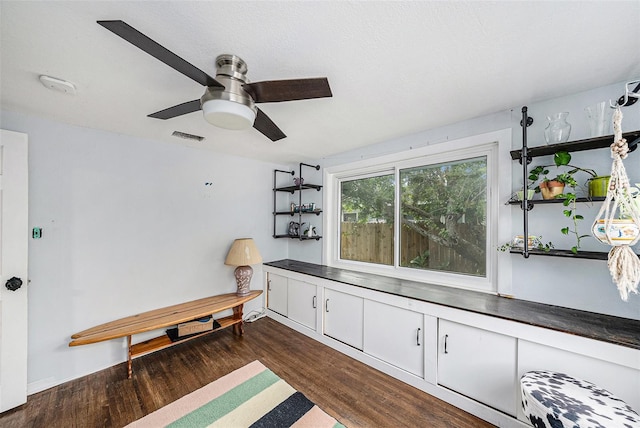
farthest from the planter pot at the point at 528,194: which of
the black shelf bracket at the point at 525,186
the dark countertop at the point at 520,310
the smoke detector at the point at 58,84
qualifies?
the smoke detector at the point at 58,84

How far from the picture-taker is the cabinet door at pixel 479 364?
5.15 feet

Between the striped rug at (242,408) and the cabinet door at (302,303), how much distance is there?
86cm

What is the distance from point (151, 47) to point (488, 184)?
8.50 ft

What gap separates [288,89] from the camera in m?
1.22

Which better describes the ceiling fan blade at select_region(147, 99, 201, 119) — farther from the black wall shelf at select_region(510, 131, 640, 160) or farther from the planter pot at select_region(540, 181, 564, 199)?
the planter pot at select_region(540, 181, 564, 199)

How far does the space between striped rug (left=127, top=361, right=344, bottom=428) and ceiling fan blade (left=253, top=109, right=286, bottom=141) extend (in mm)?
2083

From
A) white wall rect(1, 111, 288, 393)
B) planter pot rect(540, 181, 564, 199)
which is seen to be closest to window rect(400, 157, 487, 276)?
planter pot rect(540, 181, 564, 199)

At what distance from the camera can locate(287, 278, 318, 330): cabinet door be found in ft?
9.30

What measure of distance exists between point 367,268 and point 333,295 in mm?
639

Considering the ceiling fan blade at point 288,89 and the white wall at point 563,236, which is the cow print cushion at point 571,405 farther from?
the ceiling fan blade at point 288,89

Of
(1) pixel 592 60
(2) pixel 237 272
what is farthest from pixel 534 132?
(2) pixel 237 272

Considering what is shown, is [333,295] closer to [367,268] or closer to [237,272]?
[367,268]

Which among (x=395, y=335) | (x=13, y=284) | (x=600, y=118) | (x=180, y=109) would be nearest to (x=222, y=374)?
(x=395, y=335)

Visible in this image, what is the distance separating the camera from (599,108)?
153cm
